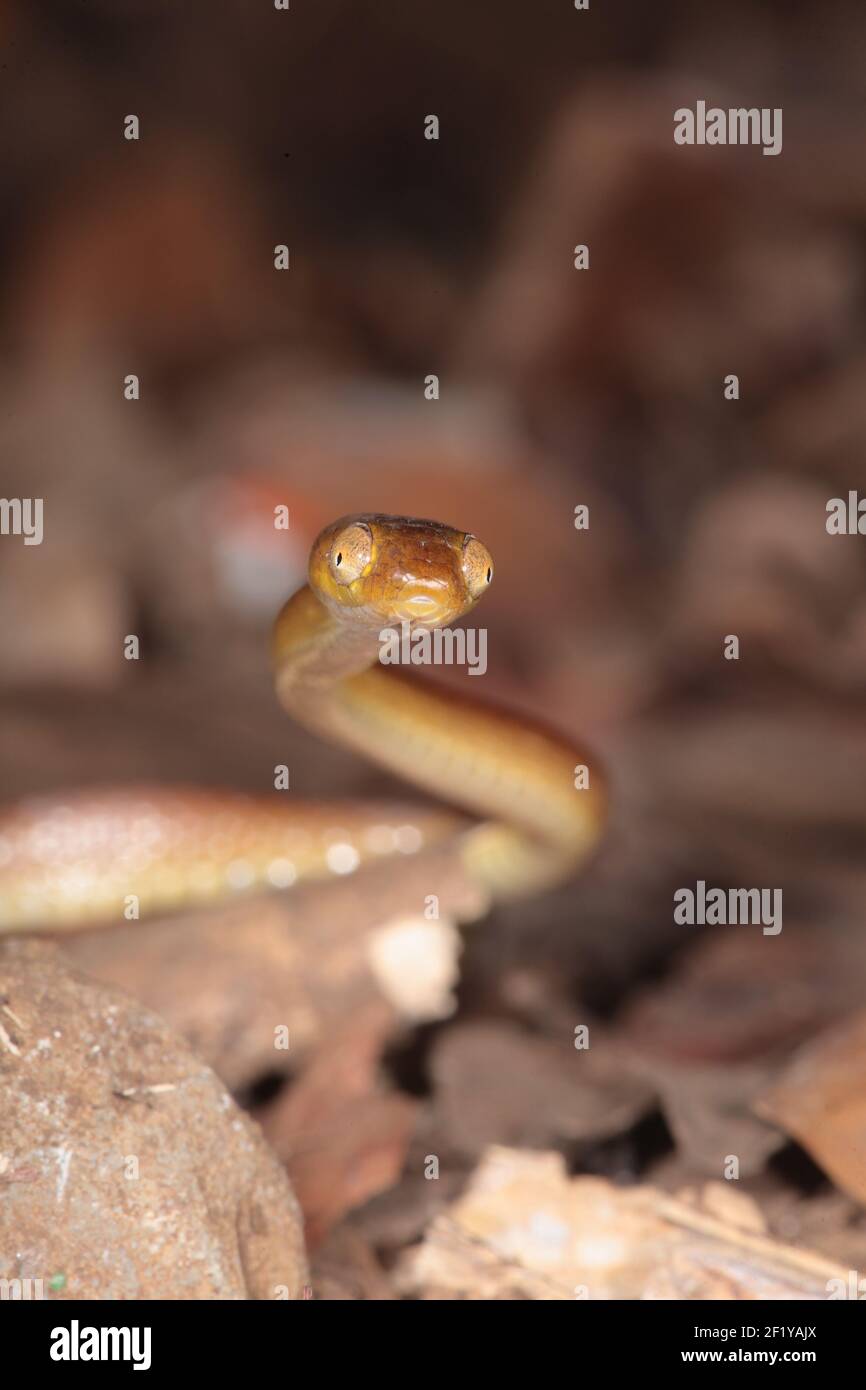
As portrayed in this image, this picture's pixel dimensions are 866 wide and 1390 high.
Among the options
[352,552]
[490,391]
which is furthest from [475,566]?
[490,391]

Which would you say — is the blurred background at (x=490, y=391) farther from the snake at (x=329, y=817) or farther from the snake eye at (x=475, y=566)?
the snake eye at (x=475, y=566)

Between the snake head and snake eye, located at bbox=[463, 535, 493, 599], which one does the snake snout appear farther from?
snake eye, located at bbox=[463, 535, 493, 599]

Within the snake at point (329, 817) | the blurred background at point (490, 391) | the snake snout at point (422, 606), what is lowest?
the snake at point (329, 817)

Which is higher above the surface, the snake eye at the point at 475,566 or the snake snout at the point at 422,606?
the snake eye at the point at 475,566

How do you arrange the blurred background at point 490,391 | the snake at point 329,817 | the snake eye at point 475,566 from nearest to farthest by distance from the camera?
the snake eye at point 475,566 → the snake at point 329,817 → the blurred background at point 490,391

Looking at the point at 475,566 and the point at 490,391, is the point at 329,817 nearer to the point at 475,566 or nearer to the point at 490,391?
the point at 475,566

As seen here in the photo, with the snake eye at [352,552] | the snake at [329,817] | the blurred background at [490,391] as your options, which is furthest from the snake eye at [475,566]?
the blurred background at [490,391]

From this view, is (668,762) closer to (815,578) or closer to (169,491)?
(815,578)
